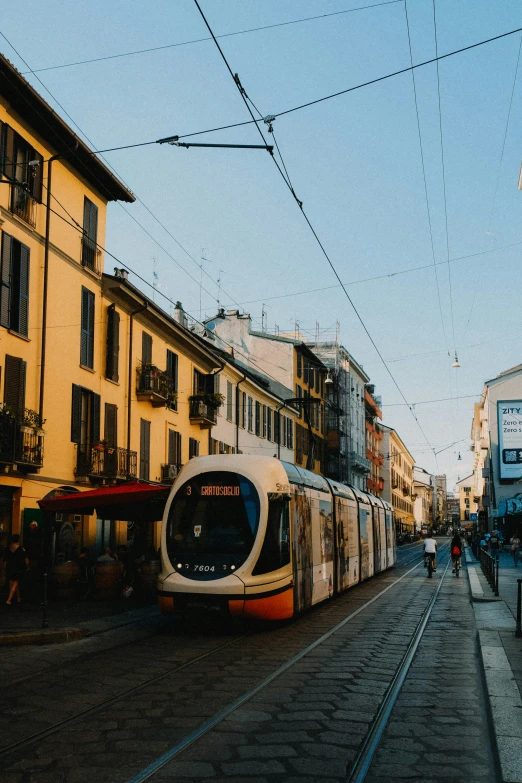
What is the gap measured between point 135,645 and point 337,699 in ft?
16.2

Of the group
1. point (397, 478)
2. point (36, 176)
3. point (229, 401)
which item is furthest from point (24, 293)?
point (397, 478)

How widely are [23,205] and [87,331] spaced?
15.1 feet

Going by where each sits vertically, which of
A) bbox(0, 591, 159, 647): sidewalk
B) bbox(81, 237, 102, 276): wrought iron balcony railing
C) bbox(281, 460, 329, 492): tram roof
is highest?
bbox(81, 237, 102, 276): wrought iron balcony railing

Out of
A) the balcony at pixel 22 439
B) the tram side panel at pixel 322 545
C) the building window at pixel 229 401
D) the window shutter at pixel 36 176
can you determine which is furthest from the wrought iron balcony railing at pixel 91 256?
the building window at pixel 229 401

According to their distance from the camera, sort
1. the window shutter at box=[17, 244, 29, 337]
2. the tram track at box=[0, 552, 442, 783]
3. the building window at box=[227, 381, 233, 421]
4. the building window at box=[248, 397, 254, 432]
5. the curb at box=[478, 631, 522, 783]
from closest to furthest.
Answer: the curb at box=[478, 631, 522, 783], the tram track at box=[0, 552, 442, 783], the window shutter at box=[17, 244, 29, 337], the building window at box=[227, 381, 233, 421], the building window at box=[248, 397, 254, 432]

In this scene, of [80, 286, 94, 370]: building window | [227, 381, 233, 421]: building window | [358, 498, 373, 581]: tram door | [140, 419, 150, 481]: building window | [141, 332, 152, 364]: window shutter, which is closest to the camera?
[80, 286, 94, 370]: building window

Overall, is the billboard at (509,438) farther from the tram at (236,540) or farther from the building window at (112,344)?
the tram at (236,540)

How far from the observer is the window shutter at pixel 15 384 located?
20438 mm

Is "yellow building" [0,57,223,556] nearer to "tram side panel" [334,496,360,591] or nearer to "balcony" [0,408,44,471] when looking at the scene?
"balcony" [0,408,44,471]

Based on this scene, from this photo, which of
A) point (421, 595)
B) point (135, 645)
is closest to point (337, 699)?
point (135, 645)

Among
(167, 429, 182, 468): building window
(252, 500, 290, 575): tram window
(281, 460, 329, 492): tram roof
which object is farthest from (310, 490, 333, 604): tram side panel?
(167, 429, 182, 468): building window

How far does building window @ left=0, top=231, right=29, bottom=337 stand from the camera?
805 inches

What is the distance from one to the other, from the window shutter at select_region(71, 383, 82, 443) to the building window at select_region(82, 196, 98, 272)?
3.84m

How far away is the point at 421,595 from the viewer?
2194 centimetres
